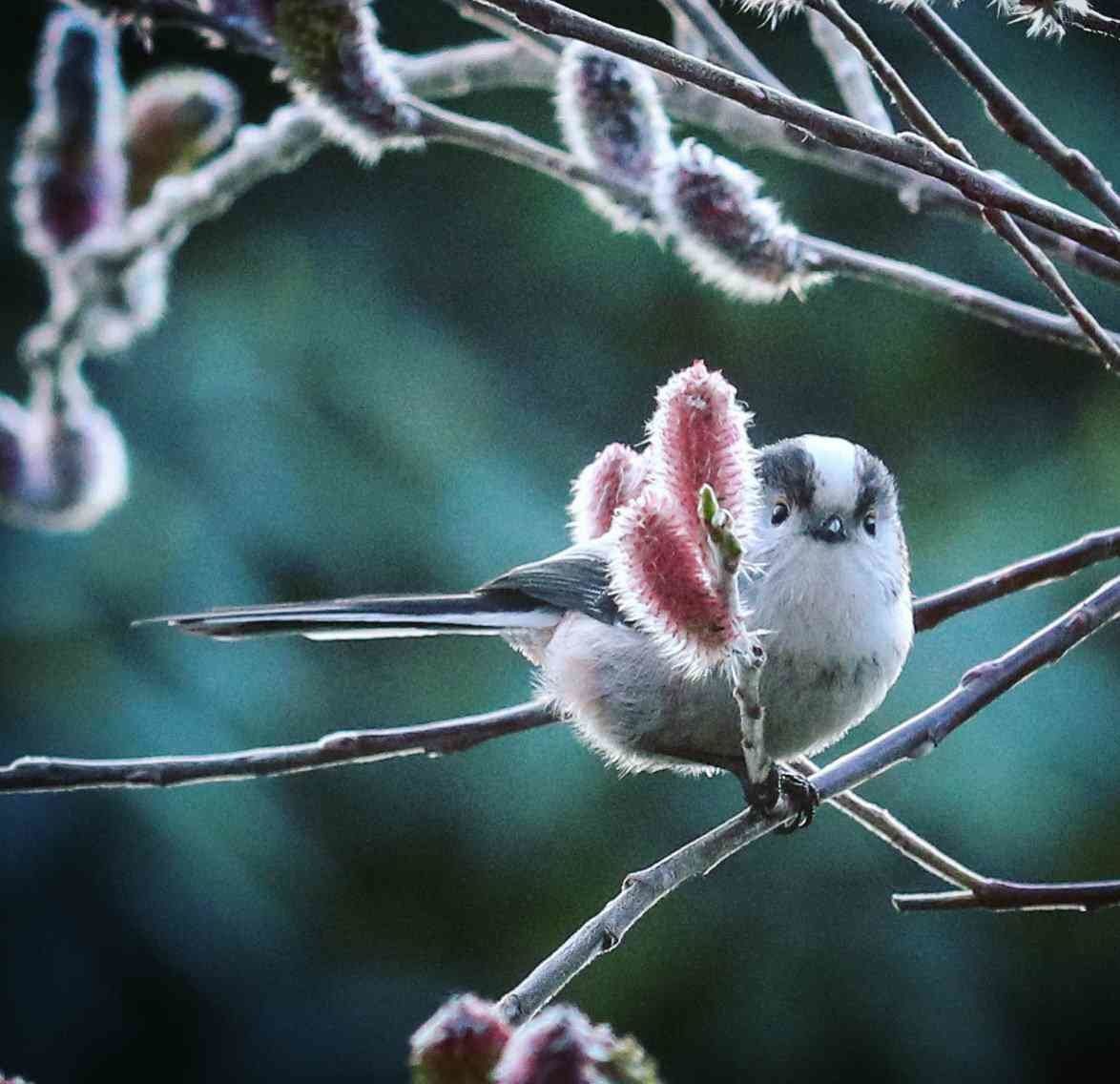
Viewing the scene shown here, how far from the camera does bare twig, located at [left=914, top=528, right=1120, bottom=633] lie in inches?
36.3

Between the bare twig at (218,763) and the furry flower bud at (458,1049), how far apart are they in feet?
1.27

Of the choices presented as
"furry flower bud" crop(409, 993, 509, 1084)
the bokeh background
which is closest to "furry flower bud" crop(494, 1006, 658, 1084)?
"furry flower bud" crop(409, 993, 509, 1084)

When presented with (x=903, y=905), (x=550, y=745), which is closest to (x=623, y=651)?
(x=903, y=905)

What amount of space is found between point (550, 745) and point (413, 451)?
1.68ft

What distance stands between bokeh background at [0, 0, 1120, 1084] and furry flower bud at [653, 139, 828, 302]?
1.36 m

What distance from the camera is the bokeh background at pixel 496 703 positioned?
234 cm

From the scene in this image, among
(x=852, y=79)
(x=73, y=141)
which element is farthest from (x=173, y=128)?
(x=852, y=79)

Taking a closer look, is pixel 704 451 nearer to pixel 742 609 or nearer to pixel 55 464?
pixel 742 609

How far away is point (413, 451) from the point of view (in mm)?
2527

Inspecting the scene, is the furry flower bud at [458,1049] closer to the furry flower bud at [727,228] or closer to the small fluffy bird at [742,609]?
the small fluffy bird at [742,609]

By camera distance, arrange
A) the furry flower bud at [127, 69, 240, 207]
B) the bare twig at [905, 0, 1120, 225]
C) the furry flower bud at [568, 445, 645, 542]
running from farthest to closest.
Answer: the furry flower bud at [127, 69, 240, 207]
the furry flower bud at [568, 445, 645, 542]
the bare twig at [905, 0, 1120, 225]

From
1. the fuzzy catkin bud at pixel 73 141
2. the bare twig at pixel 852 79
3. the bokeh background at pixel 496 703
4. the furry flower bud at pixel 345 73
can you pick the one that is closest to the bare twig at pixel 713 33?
the bare twig at pixel 852 79

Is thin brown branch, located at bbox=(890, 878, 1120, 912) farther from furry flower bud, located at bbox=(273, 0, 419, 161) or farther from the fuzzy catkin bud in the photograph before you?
the fuzzy catkin bud

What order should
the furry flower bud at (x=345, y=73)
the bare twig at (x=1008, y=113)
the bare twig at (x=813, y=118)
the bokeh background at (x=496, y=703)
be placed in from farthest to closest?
the bokeh background at (x=496, y=703) → the furry flower bud at (x=345, y=73) → the bare twig at (x=1008, y=113) → the bare twig at (x=813, y=118)
